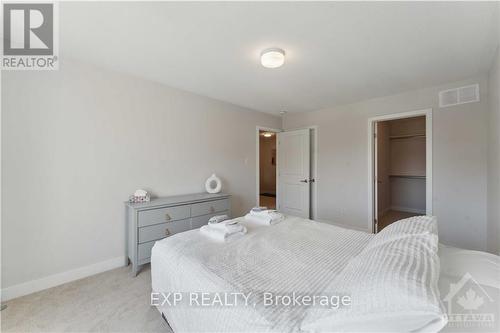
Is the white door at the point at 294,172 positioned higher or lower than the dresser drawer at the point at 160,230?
higher

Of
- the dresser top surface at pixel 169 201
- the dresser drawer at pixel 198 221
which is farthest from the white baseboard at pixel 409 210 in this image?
the dresser drawer at pixel 198 221

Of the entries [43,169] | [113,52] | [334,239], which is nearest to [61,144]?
[43,169]

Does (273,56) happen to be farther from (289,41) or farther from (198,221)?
(198,221)

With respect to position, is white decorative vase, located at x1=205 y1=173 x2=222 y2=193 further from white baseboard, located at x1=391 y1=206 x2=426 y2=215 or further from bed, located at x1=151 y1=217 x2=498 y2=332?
white baseboard, located at x1=391 y1=206 x2=426 y2=215

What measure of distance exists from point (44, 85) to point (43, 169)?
87 centimetres

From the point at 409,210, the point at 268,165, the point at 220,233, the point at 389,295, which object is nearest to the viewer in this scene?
the point at 389,295

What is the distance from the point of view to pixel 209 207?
305 centimetres

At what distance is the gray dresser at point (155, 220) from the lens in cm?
240

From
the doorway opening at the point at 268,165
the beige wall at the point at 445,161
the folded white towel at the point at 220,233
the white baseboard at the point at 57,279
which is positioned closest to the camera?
the folded white towel at the point at 220,233

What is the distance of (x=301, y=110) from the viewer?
4441mm

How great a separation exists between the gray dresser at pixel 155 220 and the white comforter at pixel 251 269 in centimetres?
89

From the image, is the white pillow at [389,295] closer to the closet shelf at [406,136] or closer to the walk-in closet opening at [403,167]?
the walk-in closet opening at [403,167]

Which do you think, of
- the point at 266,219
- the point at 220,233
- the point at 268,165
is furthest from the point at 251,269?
the point at 268,165

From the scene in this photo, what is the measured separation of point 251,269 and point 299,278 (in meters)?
0.29
